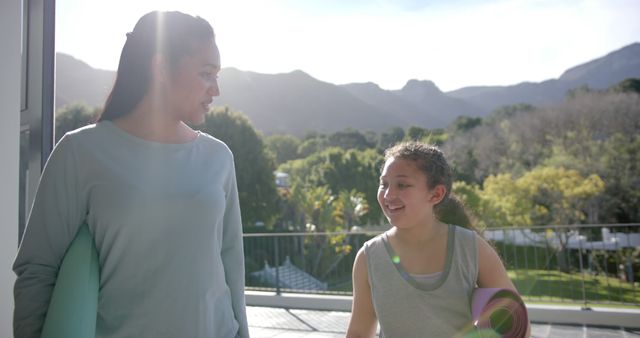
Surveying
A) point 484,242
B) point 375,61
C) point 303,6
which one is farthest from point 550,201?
point 375,61

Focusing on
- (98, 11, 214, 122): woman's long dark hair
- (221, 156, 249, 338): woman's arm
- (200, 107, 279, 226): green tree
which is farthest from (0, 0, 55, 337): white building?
(200, 107, 279, 226): green tree

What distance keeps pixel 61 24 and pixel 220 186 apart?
1508mm

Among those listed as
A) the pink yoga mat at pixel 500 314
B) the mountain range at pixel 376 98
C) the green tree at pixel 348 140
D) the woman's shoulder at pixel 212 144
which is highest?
the mountain range at pixel 376 98

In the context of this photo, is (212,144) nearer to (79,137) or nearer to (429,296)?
(79,137)

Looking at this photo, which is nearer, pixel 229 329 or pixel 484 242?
pixel 229 329

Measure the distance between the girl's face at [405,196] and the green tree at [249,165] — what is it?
21.7 meters

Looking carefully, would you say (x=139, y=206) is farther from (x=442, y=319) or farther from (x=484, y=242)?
(x=484, y=242)

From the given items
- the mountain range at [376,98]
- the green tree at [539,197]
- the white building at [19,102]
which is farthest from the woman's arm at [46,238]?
the mountain range at [376,98]

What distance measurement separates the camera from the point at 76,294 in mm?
948

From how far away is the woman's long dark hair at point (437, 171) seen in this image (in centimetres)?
147

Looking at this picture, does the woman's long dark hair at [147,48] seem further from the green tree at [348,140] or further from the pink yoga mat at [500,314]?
the green tree at [348,140]

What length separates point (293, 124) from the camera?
80.8 metres

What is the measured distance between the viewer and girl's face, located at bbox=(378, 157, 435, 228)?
1.41 meters

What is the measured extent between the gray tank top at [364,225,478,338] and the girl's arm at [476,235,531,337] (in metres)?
0.02
